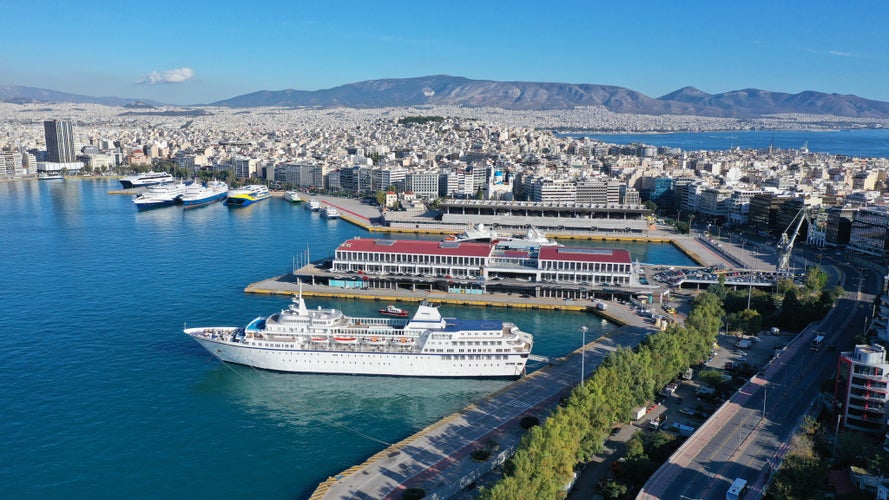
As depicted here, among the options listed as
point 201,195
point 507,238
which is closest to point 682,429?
point 507,238

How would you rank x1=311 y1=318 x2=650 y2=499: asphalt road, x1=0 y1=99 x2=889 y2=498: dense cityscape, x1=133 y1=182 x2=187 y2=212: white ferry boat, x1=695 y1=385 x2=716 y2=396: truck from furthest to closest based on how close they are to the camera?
x1=133 y1=182 x2=187 y2=212: white ferry boat
x1=0 y1=99 x2=889 y2=498: dense cityscape
x1=695 y1=385 x2=716 y2=396: truck
x1=311 y1=318 x2=650 y2=499: asphalt road

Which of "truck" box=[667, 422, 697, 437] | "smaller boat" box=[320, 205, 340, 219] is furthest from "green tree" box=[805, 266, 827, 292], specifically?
"smaller boat" box=[320, 205, 340, 219]

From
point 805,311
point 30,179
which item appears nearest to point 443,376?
point 805,311

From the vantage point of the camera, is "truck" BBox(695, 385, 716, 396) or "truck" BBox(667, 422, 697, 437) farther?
"truck" BBox(695, 385, 716, 396)

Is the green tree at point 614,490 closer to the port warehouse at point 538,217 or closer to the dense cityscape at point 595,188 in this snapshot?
the dense cityscape at point 595,188

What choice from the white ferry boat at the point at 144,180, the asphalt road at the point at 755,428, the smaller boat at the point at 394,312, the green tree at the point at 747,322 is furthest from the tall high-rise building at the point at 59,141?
the asphalt road at the point at 755,428

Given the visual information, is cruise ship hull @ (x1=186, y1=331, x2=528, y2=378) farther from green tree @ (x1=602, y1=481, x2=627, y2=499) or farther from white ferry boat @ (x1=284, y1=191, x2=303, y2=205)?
white ferry boat @ (x1=284, y1=191, x2=303, y2=205)

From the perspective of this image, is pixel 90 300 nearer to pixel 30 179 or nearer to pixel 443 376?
pixel 443 376
